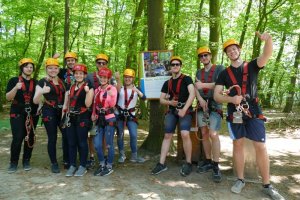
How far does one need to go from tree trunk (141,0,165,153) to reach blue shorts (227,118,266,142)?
2.25 m

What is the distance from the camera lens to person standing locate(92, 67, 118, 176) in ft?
19.1

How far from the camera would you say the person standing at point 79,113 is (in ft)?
18.9

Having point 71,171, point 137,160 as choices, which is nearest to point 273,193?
point 137,160

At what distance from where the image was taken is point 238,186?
5066 mm

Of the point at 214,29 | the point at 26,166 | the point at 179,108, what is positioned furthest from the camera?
the point at 214,29

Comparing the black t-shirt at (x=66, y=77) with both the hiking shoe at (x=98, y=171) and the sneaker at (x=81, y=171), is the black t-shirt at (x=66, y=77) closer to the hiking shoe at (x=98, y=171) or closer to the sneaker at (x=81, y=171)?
the sneaker at (x=81, y=171)

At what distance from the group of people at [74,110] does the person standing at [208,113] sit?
142cm

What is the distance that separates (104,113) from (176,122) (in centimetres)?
145

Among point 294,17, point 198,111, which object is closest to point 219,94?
point 198,111

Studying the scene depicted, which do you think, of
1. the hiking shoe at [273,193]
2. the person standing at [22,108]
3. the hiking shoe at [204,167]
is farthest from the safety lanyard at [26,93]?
the hiking shoe at [273,193]

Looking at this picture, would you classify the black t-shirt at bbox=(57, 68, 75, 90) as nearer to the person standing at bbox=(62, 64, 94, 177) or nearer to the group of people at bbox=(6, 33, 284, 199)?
the group of people at bbox=(6, 33, 284, 199)

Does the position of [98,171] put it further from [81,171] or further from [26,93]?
[26,93]

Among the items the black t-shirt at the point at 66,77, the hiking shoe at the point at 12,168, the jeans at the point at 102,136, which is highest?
the black t-shirt at the point at 66,77

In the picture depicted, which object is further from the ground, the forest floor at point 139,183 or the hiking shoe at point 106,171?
the hiking shoe at point 106,171
